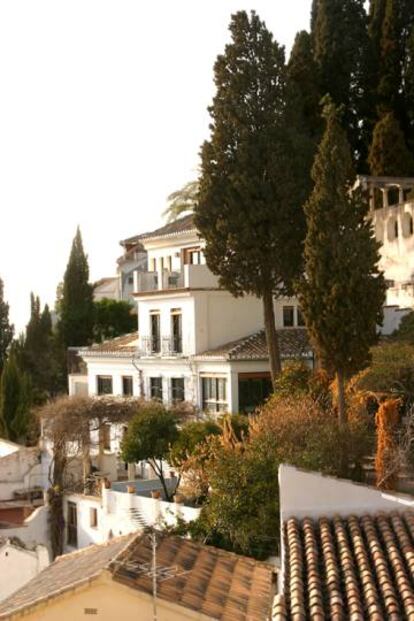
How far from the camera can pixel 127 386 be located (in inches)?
1660

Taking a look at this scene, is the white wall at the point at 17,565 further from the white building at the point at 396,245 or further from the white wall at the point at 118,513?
the white building at the point at 396,245

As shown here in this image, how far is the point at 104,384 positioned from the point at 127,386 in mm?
1988

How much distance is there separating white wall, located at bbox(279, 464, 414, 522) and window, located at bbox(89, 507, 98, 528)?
1512 centimetres

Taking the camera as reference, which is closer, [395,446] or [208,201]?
[395,446]

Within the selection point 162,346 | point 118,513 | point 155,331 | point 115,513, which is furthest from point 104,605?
point 155,331

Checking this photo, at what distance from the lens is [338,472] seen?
23.2 meters

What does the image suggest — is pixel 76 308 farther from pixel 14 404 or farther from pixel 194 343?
pixel 194 343

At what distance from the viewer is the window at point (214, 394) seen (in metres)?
36.3

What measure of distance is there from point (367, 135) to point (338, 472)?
2346 cm

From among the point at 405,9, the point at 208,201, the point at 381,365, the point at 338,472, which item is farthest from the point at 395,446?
the point at 405,9

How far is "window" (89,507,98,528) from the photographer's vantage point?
3148cm

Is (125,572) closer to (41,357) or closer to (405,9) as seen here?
(405,9)

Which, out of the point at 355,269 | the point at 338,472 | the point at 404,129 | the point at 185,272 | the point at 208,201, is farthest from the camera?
the point at 404,129

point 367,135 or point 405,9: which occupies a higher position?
point 405,9
